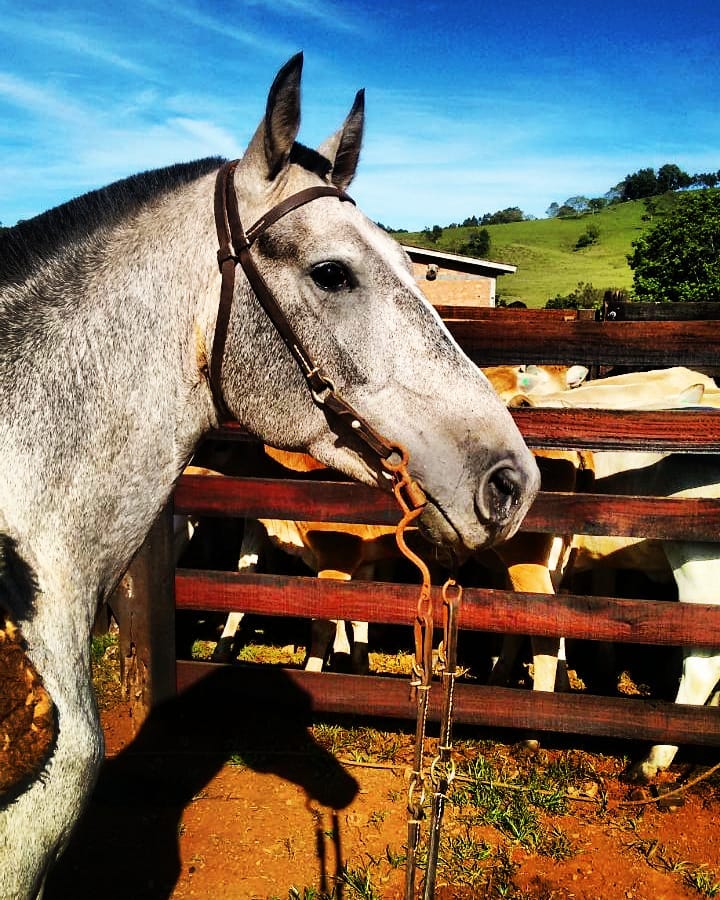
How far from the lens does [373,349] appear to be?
1.74 meters

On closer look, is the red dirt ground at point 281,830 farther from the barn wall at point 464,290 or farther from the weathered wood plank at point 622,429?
the barn wall at point 464,290

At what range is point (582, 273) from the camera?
58219mm

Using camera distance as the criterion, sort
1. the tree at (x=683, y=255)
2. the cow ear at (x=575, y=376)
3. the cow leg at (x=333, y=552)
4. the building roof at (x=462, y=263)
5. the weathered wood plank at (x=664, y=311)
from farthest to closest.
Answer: the tree at (x=683, y=255) < the building roof at (x=462, y=263) < the weathered wood plank at (x=664, y=311) < the cow ear at (x=575, y=376) < the cow leg at (x=333, y=552)

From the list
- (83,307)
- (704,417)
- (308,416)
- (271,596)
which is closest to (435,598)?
(271,596)

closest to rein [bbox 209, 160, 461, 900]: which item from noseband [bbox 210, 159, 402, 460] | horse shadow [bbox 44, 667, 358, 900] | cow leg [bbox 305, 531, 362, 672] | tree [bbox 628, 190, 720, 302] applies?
noseband [bbox 210, 159, 402, 460]

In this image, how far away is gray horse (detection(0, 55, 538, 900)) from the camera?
1638 mm

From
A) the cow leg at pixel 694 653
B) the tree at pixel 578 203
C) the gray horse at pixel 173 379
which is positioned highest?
the tree at pixel 578 203

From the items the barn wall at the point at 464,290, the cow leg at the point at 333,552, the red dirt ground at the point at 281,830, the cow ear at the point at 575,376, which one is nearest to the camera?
the red dirt ground at the point at 281,830

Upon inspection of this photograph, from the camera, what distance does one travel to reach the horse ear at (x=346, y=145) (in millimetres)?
1962

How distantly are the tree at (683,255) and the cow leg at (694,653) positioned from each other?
3114 cm

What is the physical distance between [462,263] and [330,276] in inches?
1109

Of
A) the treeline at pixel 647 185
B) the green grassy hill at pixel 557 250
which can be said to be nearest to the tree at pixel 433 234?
the green grassy hill at pixel 557 250

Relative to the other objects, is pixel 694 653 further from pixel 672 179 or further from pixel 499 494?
pixel 672 179

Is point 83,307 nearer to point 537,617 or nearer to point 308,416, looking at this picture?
point 308,416
